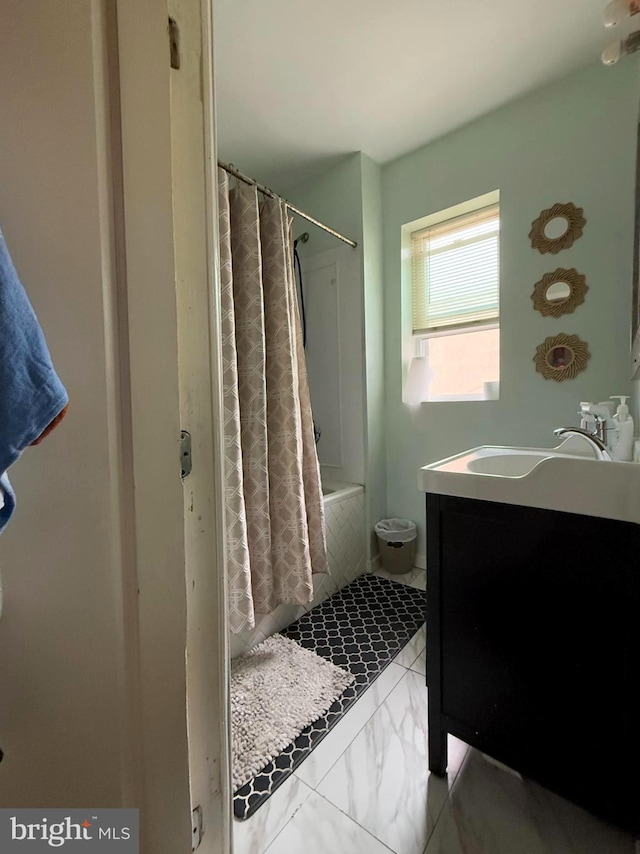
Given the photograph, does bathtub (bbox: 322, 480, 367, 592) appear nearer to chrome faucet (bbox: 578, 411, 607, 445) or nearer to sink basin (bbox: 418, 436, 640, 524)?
sink basin (bbox: 418, 436, 640, 524)

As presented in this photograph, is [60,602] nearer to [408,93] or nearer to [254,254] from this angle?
[254,254]

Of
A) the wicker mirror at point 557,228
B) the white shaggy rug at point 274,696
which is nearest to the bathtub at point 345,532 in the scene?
the white shaggy rug at point 274,696

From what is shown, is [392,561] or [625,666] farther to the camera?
[392,561]

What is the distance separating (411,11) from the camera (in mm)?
1330

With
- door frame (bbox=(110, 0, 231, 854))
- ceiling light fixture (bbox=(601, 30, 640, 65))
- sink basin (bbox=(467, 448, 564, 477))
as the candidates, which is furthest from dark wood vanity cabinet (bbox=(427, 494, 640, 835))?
ceiling light fixture (bbox=(601, 30, 640, 65))

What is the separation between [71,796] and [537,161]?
255 cm

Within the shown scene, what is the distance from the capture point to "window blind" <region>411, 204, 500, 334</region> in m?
1.94

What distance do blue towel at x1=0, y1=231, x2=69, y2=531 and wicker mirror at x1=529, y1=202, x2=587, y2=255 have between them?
6.74ft

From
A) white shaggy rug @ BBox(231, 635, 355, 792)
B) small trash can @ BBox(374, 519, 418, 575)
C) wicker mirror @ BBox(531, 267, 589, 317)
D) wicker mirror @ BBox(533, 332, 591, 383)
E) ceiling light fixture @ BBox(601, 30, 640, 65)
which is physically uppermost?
ceiling light fixture @ BBox(601, 30, 640, 65)

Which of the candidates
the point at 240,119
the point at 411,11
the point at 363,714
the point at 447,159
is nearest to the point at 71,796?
the point at 363,714

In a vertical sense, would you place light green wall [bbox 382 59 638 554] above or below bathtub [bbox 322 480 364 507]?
above

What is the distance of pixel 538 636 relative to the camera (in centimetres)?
83

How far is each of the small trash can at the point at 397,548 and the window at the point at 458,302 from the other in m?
0.84

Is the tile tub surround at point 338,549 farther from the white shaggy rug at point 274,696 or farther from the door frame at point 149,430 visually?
the door frame at point 149,430
